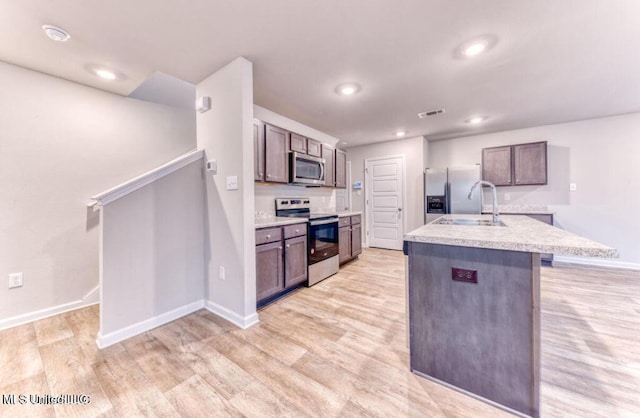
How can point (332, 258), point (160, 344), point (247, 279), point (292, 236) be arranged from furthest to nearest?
point (332, 258) → point (292, 236) → point (247, 279) → point (160, 344)

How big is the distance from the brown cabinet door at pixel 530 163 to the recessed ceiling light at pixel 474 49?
3109 millimetres

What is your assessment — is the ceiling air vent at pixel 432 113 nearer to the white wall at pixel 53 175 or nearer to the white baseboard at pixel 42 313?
the white wall at pixel 53 175

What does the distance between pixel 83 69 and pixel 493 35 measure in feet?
11.9

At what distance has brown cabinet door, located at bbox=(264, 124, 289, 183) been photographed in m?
3.06

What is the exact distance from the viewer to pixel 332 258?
141 inches

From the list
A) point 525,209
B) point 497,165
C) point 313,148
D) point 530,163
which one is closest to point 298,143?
point 313,148

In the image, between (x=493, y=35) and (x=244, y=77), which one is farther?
(x=244, y=77)

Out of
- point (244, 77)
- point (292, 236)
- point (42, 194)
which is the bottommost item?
point (292, 236)

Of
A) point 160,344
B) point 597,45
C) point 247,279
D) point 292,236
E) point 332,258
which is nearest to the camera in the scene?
point 160,344

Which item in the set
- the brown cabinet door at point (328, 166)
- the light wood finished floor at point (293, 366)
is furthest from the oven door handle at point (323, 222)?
the light wood finished floor at point (293, 366)

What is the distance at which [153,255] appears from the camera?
218 centimetres

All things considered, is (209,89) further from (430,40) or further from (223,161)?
(430,40)

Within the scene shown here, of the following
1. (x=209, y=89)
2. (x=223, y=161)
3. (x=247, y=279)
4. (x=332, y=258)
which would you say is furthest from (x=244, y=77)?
(x=332, y=258)

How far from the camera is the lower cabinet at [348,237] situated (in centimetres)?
390
